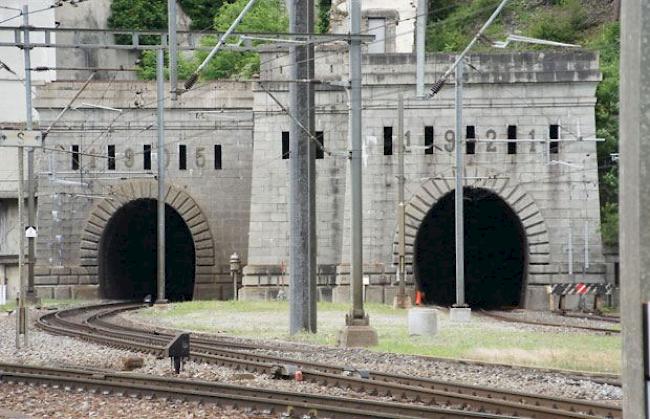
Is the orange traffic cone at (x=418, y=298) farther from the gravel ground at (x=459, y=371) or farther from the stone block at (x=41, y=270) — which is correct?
the gravel ground at (x=459, y=371)

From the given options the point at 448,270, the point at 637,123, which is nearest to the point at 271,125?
the point at 448,270

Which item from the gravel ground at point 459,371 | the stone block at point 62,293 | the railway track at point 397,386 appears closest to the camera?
the railway track at point 397,386

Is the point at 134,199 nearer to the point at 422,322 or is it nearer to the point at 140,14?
the point at 140,14

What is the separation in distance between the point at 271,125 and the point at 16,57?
27.8 m

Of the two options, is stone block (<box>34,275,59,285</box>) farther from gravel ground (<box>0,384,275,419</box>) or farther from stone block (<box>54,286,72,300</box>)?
gravel ground (<box>0,384,275,419</box>)

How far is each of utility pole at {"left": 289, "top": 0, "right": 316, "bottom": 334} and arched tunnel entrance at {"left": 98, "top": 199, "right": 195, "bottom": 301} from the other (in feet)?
100

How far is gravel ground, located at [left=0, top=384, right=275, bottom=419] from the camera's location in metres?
15.9

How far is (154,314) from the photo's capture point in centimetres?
4656

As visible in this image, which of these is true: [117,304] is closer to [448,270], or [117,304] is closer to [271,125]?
[271,125]

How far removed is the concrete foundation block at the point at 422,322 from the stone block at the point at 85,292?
31374 mm

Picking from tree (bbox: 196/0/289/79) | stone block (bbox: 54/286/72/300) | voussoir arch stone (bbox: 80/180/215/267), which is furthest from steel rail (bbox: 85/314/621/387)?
tree (bbox: 196/0/289/79)

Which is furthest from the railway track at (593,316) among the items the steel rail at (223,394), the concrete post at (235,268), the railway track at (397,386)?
the steel rail at (223,394)

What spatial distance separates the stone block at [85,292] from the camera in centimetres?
6097

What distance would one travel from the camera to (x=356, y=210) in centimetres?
2830
